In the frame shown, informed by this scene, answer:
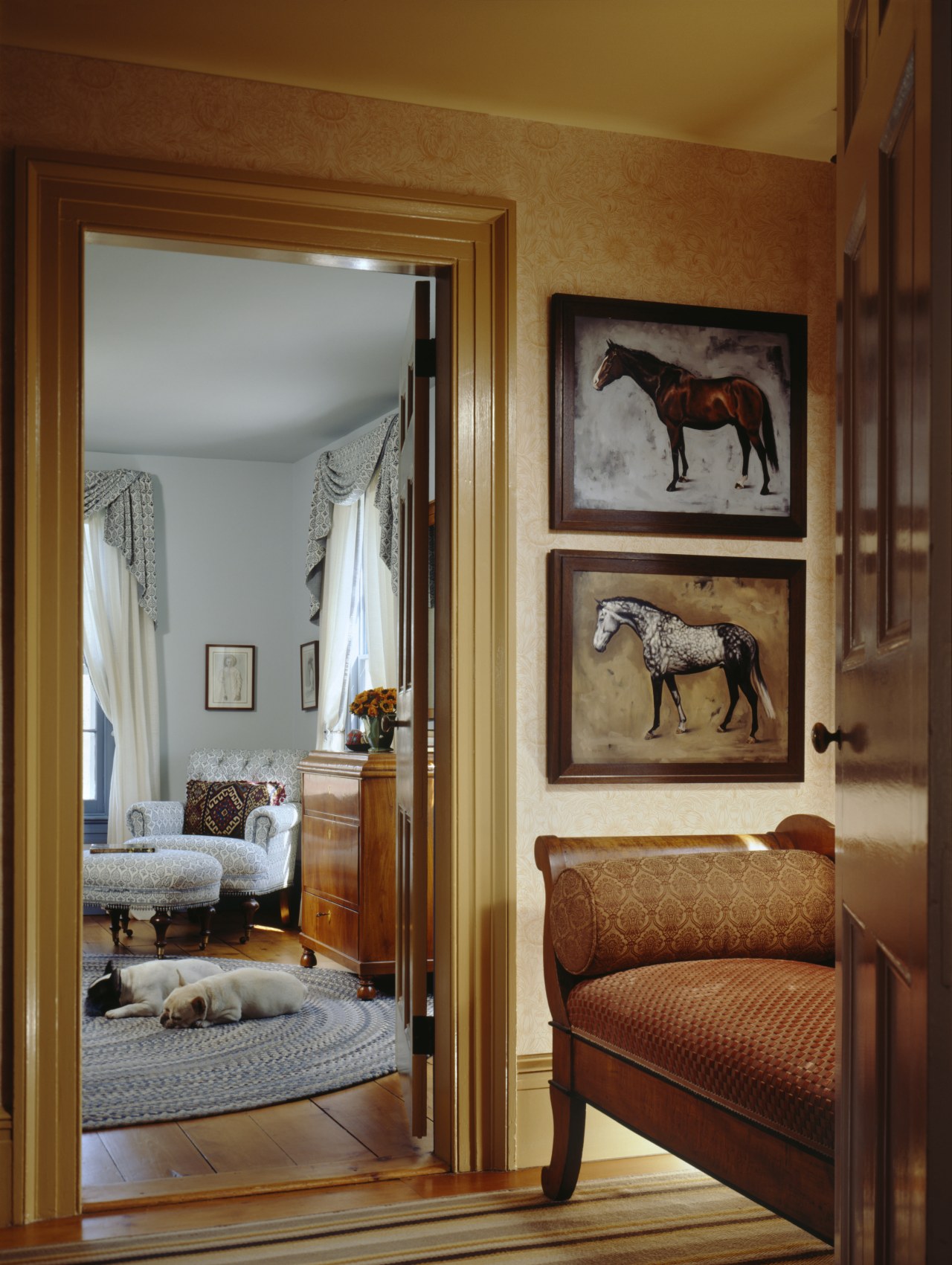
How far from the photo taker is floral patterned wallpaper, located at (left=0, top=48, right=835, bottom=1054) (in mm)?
2957

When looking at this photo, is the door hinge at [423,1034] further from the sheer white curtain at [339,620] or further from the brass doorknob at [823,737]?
the sheer white curtain at [339,620]

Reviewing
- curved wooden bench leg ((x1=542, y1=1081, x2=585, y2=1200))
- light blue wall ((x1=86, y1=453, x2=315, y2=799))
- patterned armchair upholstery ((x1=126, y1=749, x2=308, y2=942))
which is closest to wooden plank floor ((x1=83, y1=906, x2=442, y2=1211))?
curved wooden bench leg ((x1=542, y1=1081, x2=585, y2=1200))

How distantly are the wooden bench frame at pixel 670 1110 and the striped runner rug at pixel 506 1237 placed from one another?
14cm

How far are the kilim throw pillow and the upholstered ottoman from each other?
817mm

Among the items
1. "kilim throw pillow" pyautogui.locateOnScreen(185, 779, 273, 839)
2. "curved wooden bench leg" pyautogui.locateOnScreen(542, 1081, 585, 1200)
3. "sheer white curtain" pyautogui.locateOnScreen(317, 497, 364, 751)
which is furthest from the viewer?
"sheer white curtain" pyautogui.locateOnScreen(317, 497, 364, 751)

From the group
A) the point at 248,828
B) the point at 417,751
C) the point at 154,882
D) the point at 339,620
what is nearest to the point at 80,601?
the point at 417,751

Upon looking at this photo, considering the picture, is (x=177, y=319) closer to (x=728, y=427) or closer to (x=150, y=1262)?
(x=728, y=427)

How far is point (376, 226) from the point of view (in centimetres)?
308

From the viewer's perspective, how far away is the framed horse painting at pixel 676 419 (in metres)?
3.21

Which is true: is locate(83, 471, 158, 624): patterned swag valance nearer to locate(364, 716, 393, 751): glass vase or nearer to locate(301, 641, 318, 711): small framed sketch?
locate(301, 641, 318, 711): small framed sketch

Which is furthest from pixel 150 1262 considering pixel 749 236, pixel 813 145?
pixel 813 145

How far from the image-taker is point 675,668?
328 centimetres

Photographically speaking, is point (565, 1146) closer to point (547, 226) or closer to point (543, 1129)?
point (543, 1129)

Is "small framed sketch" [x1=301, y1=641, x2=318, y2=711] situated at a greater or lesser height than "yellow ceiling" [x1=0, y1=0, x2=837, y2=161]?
lesser
